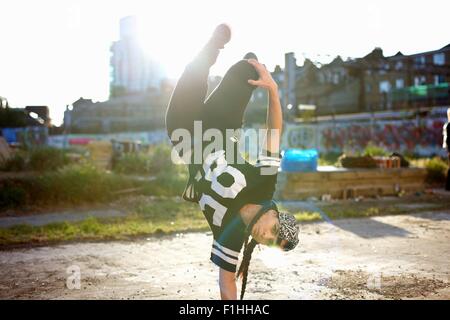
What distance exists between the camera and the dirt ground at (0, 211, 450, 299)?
14.5ft

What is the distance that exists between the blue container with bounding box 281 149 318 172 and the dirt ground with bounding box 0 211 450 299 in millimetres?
4725

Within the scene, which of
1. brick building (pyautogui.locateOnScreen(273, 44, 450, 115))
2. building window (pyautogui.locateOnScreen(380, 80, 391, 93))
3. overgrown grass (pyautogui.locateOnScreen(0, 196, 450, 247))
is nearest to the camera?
overgrown grass (pyautogui.locateOnScreen(0, 196, 450, 247))

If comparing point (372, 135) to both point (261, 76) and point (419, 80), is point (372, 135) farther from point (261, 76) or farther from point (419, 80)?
point (261, 76)

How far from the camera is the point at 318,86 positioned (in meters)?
61.8

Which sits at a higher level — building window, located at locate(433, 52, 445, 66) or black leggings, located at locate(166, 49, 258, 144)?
building window, located at locate(433, 52, 445, 66)

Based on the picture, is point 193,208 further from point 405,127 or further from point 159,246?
point 405,127

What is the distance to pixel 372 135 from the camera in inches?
1254

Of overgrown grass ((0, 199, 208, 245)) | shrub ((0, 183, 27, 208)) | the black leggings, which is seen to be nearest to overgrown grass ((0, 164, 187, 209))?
shrub ((0, 183, 27, 208))

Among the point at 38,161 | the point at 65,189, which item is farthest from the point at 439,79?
the point at 65,189

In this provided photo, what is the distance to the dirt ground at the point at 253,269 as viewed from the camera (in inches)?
175

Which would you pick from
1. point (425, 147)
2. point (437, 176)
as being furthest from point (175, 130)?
point (425, 147)

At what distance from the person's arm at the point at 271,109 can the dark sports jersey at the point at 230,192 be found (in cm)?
9

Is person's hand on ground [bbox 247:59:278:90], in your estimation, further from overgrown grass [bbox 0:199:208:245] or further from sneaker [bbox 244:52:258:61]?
overgrown grass [bbox 0:199:208:245]

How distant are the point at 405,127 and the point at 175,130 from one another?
3009 centimetres
